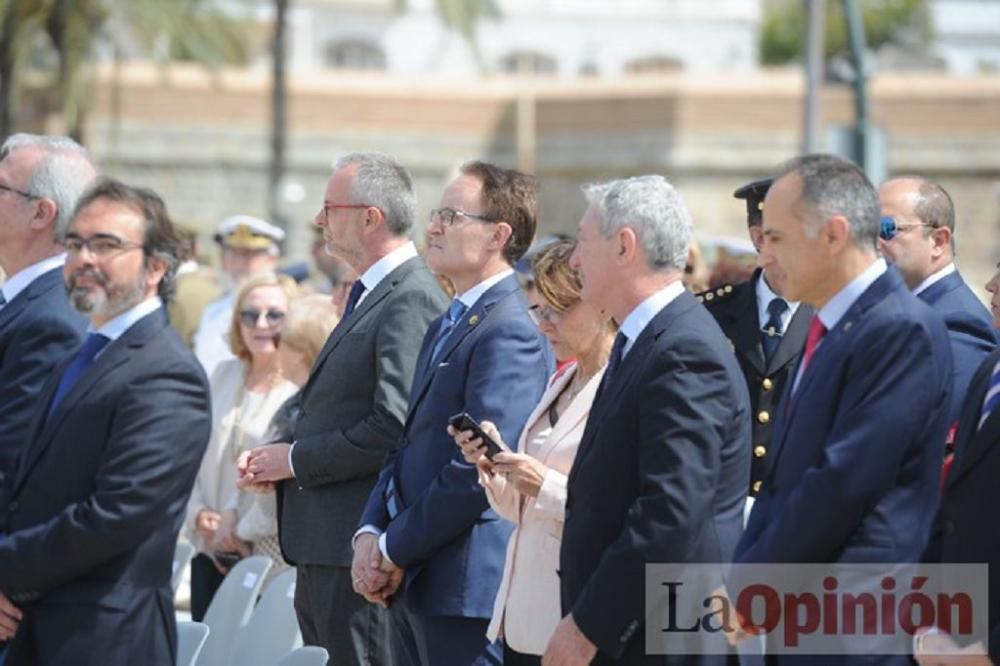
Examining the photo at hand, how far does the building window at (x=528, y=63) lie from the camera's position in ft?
186

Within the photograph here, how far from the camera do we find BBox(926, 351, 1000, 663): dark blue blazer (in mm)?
4617

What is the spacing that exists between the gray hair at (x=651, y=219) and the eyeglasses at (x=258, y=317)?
385 cm

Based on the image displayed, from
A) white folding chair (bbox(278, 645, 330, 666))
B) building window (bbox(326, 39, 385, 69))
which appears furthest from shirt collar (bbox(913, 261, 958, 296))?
building window (bbox(326, 39, 385, 69))

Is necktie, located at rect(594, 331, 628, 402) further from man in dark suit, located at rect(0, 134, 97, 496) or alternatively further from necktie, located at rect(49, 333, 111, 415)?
man in dark suit, located at rect(0, 134, 97, 496)

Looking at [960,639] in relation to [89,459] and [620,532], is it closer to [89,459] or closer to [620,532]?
[620,532]

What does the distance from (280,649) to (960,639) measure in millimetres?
2992

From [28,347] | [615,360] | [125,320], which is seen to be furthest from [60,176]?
[615,360]

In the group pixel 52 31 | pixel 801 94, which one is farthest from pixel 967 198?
pixel 52 31

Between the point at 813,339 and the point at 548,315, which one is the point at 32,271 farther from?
the point at 813,339

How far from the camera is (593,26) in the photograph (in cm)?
5731

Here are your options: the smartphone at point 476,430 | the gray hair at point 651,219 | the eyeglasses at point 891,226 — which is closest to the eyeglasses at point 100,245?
the smartphone at point 476,430

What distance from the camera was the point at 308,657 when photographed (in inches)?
223

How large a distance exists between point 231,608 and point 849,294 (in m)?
3.45

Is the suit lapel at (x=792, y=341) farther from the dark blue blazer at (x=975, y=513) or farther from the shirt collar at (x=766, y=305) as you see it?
the dark blue blazer at (x=975, y=513)
